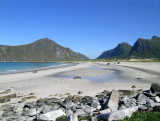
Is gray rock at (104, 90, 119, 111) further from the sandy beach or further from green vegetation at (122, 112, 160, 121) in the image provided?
the sandy beach

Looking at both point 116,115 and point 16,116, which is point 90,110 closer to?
point 116,115

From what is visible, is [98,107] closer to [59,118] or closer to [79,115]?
[79,115]

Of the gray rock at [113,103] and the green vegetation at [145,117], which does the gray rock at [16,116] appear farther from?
the green vegetation at [145,117]

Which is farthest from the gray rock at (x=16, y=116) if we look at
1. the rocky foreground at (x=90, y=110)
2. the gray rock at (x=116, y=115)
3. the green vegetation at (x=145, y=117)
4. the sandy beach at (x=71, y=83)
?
the green vegetation at (x=145, y=117)

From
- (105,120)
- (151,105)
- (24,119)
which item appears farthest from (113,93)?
(24,119)

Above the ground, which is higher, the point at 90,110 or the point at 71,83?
the point at 90,110

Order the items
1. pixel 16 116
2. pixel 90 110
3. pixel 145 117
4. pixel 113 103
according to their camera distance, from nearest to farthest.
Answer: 1. pixel 145 117
2. pixel 113 103
3. pixel 90 110
4. pixel 16 116

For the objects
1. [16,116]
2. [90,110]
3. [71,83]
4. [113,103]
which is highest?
[113,103]

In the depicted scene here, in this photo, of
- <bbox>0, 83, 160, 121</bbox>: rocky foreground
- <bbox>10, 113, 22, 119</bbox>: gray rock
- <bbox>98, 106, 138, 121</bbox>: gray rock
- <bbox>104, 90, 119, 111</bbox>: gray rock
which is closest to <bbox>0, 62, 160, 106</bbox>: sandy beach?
<bbox>0, 83, 160, 121</bbox>: rocky foreground

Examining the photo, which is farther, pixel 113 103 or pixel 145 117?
pixel 113 103

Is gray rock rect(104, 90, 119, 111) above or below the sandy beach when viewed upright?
above

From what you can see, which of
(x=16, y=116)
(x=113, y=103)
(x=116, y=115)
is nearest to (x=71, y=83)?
(x=16, y=116)

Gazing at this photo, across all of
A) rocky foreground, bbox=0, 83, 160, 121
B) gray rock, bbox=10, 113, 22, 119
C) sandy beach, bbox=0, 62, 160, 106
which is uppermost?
rocky foreground, bbox=0, 83, 160, 121

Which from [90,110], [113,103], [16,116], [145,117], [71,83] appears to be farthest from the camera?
[71,83]
